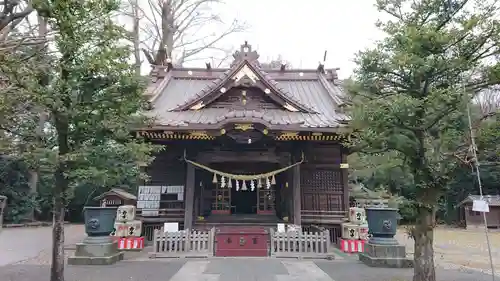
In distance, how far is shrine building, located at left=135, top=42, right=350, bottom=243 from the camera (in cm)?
1180

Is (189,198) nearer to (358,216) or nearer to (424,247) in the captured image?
(358,216)

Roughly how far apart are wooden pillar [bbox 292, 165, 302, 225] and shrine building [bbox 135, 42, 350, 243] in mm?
Answer: 33

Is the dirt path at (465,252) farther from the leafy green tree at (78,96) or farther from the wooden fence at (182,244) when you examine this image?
the leafy green tree at (78,96)

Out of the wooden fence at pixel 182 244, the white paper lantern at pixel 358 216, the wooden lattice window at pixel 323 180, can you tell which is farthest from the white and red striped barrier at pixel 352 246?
the wooden fence at pixel 182 244

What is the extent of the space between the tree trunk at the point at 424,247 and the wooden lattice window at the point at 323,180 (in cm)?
605

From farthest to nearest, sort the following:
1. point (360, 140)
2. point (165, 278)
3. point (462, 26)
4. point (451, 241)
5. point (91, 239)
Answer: point (451, 241)
point (91, 239)
point (165, 278)
point (360, 140)
point (462, 26)

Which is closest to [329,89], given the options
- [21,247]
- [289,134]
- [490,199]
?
[289,134]

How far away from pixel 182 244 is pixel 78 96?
17.8 ft

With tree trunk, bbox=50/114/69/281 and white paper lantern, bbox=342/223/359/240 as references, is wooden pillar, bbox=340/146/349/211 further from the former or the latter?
tree trunk, bbox=50/114/69/281

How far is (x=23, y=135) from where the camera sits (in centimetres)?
709

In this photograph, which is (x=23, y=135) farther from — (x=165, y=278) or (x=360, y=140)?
(x=360, y=140)

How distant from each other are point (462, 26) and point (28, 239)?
18276mm

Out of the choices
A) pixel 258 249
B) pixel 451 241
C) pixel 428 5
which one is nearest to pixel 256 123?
pixel 258 249

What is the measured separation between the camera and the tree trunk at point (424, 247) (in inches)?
265
